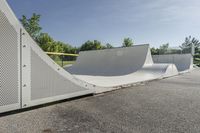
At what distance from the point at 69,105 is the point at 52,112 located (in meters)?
0.38

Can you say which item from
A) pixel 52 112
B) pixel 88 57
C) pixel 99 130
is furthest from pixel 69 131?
pixel 88 57

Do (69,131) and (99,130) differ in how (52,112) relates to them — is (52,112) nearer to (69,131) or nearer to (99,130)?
(69,131)

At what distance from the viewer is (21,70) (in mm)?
2145

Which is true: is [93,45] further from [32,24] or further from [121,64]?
[121,64]

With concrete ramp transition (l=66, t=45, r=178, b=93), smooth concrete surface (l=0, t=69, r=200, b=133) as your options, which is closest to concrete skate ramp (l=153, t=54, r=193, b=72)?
concrete ramp transition (l=66, t=45, r=178, b=93)

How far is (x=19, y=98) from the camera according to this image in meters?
2.15

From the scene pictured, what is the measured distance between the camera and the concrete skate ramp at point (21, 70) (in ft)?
6.61

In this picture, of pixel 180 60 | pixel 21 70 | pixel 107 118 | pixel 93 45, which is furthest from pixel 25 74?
pixel 93 45

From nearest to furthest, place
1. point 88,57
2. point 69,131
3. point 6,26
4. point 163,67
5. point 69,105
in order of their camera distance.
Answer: point 69,131, point 6,26, point 69,105, point 163,67, point 88,57

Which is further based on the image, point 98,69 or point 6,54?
point 98,69

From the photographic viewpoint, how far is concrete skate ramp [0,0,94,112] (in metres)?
2.02

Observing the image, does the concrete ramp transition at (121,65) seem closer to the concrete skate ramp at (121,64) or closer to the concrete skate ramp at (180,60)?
the concrete skate ramp at (121,64)

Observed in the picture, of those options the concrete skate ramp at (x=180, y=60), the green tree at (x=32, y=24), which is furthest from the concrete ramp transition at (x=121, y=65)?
the green tree at (x=32, y=24)

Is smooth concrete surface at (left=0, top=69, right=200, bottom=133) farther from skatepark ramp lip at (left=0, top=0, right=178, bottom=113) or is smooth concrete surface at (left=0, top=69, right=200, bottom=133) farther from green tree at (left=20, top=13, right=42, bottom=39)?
green tree at (left=20, top=13, right=42, bottom=39)
